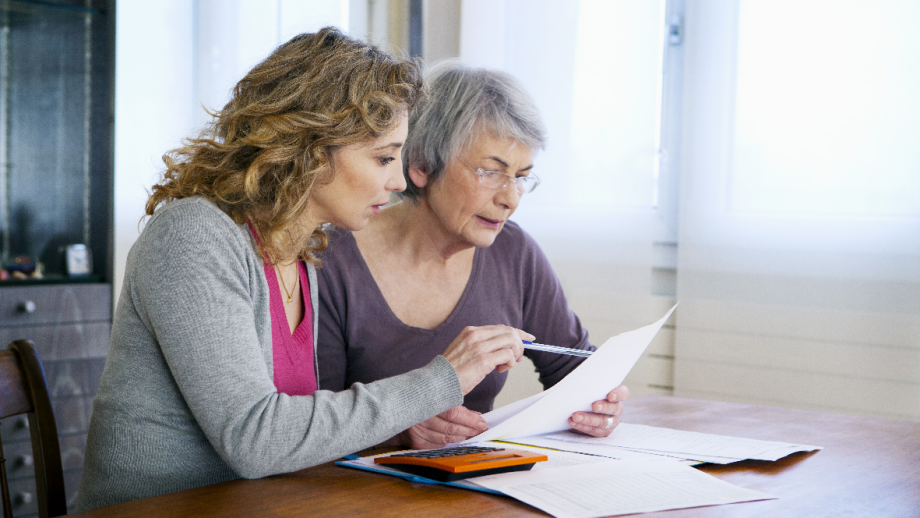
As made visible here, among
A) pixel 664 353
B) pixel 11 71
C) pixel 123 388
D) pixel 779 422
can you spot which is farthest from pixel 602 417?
pixel 11 71

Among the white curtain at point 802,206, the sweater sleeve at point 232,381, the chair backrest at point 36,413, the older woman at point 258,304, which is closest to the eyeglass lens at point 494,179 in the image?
the older woman at point 258,304

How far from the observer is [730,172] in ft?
7.59

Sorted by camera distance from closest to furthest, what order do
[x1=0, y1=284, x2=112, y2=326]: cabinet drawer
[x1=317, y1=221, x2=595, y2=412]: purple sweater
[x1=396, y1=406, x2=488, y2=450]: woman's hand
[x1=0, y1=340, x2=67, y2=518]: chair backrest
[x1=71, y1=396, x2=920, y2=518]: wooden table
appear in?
[x1=71, y1=396, x2=920, y2=518]: wooden table < [x1=0, y1=340, x2=67, y2=518]: chair backrest < [x1=396, y1=406, x2=488, y2=450]: woman's hand < [x1=317, y1=221, x2=595, y2=412]: purple sweater < [x1=0, y1=284, x2=112, y2=326]: cabinet drawer

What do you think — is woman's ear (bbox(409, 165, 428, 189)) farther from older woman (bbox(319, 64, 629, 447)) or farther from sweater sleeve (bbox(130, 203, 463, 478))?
sweater sleeve (bbox(130, 203, 463, 478))

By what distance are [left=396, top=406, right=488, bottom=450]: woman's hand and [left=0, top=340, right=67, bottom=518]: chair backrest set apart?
482mm

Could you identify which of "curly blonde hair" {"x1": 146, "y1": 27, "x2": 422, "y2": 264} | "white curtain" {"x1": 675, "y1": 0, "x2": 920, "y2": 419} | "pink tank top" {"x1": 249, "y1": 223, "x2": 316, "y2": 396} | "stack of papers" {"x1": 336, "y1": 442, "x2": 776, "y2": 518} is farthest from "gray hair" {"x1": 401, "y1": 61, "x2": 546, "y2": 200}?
"white curtain" {"x1": 675, "y1": 0, "x2": 920, "y2": 419}

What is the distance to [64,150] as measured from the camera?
8.63ft

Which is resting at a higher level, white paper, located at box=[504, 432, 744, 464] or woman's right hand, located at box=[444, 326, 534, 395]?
woman's right hand, located at box=[444, 326, 534, 395]

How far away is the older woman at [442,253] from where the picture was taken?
4.99 ft

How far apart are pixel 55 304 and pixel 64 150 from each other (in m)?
0.52

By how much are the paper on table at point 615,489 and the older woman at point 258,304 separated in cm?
16

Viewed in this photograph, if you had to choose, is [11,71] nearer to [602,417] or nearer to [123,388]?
[123,388]

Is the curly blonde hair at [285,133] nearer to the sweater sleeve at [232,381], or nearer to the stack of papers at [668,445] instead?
the sweater sleeve at [232,381]

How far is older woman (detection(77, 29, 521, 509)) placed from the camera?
3.21 feet
